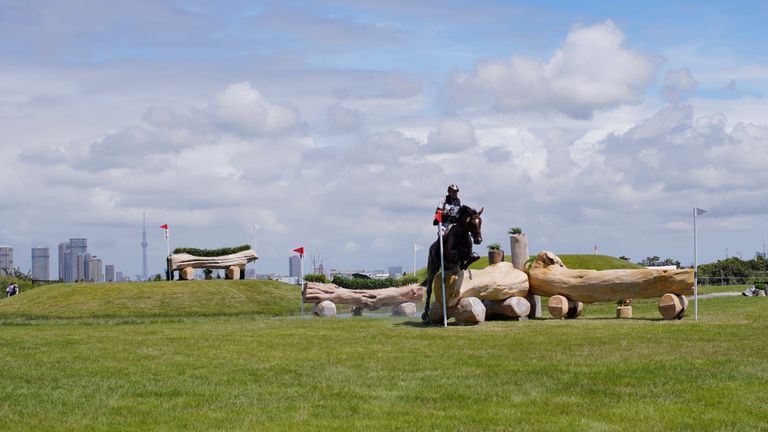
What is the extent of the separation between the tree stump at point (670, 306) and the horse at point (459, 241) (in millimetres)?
5766

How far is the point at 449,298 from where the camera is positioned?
24156 millimetres

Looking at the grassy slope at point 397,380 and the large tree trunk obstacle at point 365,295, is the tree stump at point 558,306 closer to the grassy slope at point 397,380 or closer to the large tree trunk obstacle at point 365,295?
the grassy slope at point 397,380

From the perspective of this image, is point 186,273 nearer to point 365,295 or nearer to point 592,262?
point 365,295

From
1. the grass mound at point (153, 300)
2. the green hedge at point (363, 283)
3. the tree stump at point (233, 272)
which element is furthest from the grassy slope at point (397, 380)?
the tree stump at point (233, 272)

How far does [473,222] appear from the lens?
2303cm

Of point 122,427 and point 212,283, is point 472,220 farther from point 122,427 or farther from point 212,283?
point 212,283

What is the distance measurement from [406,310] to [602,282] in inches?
406

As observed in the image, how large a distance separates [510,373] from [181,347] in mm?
7981

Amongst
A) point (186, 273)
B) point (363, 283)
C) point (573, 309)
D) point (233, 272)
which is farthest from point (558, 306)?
point (186, 273)

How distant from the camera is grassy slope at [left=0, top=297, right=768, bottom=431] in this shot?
10250mm

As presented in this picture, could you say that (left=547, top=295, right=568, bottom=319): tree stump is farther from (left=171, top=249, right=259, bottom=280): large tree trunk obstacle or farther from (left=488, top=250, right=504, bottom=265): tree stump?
(left=171, top=249, right=259, bottom=280): large tree trunk obstacle

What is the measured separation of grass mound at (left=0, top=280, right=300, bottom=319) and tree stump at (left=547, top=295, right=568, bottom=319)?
1513 cm

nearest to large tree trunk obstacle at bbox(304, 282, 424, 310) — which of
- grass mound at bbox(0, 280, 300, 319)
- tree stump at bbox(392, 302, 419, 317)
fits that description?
tree stump at bbox(392, 302, 419, 317)

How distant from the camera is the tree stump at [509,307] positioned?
25.0 meters
